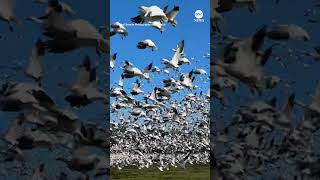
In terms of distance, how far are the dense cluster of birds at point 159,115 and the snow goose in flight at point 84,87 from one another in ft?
0.49

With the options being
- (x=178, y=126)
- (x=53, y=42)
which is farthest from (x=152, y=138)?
(x=53, y=42)

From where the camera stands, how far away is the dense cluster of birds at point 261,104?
3666 millimetres

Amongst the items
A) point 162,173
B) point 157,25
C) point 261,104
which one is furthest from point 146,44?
point 162,173

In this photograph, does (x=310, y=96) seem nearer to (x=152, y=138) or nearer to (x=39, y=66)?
(x=152, y=138)

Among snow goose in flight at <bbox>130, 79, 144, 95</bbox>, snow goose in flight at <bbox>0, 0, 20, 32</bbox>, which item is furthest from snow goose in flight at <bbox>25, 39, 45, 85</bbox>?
snow goose in flight at <bbox>130, 79, 144, 95</bbox>

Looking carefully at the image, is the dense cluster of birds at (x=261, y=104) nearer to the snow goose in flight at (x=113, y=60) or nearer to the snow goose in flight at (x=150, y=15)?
the snow goose in flight at (x=150, y=15)

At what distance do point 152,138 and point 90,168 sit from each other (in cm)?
91

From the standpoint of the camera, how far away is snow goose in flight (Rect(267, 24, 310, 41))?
12.0 feet

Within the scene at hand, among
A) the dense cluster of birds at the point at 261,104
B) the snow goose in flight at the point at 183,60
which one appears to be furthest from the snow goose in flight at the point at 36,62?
the dense cluster of birds at the point at 261,104

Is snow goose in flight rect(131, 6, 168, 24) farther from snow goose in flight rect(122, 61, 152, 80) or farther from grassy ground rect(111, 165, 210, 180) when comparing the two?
grassy ground rect(111, 165, 210, 180)

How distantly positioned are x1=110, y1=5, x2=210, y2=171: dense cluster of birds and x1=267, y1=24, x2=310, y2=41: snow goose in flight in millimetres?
454

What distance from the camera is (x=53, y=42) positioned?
3.67 m

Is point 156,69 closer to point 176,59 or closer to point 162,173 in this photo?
point 176,59

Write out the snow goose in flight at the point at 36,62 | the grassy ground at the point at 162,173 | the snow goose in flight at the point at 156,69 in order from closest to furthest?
the snow goose in flight at the point at 36,62, the grassy ground at the point at 162,173, the snow goose in flight at the point at 156,69
